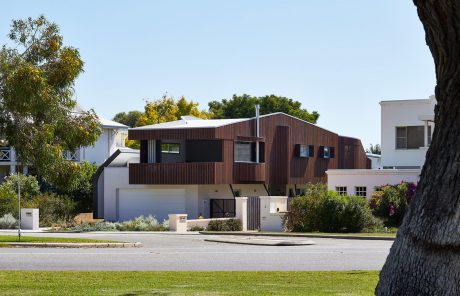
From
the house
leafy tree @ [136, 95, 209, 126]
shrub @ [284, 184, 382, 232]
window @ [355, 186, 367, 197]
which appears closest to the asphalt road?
shrub @ [284, 184, 382, 232]

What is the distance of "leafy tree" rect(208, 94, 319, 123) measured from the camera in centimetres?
9900

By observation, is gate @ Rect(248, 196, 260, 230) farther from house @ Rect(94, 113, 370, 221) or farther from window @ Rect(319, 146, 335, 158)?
window @ Rect(319, 146, 335, 158)

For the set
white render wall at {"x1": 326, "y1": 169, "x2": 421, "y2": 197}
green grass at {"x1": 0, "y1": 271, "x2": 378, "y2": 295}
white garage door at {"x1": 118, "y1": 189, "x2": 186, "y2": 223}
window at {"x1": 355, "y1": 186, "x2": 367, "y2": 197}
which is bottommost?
green grass at {"x1": 0, "y1": 271, "x2": 378, "y2": 295}

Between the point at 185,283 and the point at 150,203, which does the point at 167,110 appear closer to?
the point at 150,203

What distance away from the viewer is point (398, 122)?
185ft

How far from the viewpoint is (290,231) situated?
42.3 metres

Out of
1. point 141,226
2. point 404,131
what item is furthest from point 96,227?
point 404,131

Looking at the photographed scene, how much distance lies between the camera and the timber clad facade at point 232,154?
53812 millimetres

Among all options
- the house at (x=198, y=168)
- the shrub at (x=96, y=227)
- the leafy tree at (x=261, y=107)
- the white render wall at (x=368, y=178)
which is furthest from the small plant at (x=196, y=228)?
the leafy tree at (x=261, y=107)

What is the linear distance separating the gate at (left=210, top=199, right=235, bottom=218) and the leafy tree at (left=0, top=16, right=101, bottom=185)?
27.9 metres

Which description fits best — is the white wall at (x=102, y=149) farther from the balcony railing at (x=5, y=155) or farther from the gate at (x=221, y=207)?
the gate at (x=221, y=207)

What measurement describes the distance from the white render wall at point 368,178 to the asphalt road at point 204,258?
1706 cm

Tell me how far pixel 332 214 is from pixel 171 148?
19.3m

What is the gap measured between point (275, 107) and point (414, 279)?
9219 cm
